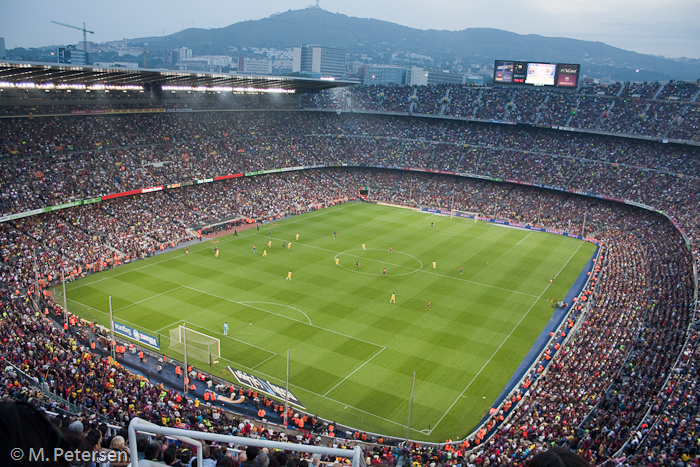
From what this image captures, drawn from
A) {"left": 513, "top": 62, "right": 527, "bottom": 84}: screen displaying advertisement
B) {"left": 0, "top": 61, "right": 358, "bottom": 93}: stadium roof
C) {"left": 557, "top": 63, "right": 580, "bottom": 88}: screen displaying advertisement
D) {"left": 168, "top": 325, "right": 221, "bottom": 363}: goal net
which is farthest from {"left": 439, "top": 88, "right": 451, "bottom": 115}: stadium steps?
{"left": 168, "top": 325, "right": 221, "bottom": 363}: goal net

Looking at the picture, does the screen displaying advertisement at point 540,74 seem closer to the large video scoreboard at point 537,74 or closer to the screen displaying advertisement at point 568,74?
the large video scoreboard at point 537,74

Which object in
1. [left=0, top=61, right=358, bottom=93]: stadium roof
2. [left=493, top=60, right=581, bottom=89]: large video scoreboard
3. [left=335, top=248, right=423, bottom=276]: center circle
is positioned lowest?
[left=335, top=248, right=423, bottom=276]: center circle

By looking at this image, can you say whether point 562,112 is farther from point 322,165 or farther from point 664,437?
point 664,437

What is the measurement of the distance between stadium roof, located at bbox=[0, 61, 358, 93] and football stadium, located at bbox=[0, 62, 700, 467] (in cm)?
51

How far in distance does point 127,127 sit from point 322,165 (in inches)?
1163

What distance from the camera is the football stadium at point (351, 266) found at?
2628cm

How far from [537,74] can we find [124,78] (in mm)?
61360

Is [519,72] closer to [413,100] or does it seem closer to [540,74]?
[540,74]

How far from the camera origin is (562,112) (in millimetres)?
83938

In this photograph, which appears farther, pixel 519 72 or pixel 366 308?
pixel 519 72

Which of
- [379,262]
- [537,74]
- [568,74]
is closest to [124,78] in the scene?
[379,262]

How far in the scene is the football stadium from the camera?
1035 inches

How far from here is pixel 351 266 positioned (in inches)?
Result: 2109

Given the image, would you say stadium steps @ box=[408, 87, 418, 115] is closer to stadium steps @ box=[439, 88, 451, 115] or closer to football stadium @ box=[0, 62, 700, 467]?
football stadium @ box=[0, 62, 700, 467]
